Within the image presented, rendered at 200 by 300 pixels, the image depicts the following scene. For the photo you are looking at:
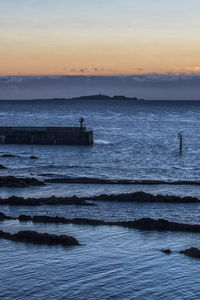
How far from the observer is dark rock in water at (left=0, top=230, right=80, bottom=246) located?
24891 mm

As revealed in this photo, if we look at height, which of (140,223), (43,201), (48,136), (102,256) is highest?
(48,136)

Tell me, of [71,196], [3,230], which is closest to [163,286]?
[3,230]

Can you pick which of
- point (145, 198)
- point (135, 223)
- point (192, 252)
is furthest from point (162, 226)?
point (145, 198)

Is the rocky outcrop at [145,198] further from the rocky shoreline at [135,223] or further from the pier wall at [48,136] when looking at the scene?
the pier wall at [48,136]

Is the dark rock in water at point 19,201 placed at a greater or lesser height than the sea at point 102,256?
greater

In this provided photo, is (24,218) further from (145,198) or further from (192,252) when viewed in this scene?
(192,252)

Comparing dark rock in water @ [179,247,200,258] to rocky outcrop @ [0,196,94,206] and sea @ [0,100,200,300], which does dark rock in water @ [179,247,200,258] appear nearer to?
sea @ [0,100,200,300]

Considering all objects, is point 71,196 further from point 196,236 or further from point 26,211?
point 196,236

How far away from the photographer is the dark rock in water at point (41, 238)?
24.9 meters

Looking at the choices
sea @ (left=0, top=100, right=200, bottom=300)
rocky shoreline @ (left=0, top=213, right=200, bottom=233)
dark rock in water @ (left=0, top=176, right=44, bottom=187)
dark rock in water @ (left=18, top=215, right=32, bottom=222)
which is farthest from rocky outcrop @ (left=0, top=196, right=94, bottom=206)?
dark rock in water @ (left=0, top=176, right=44, bottom=187)

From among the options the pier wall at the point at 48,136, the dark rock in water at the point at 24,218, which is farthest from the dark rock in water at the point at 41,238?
the pier wall at the point at 48,136

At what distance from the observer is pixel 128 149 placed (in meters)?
81.4

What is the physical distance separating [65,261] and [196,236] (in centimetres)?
830

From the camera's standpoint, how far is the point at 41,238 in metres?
25.1
